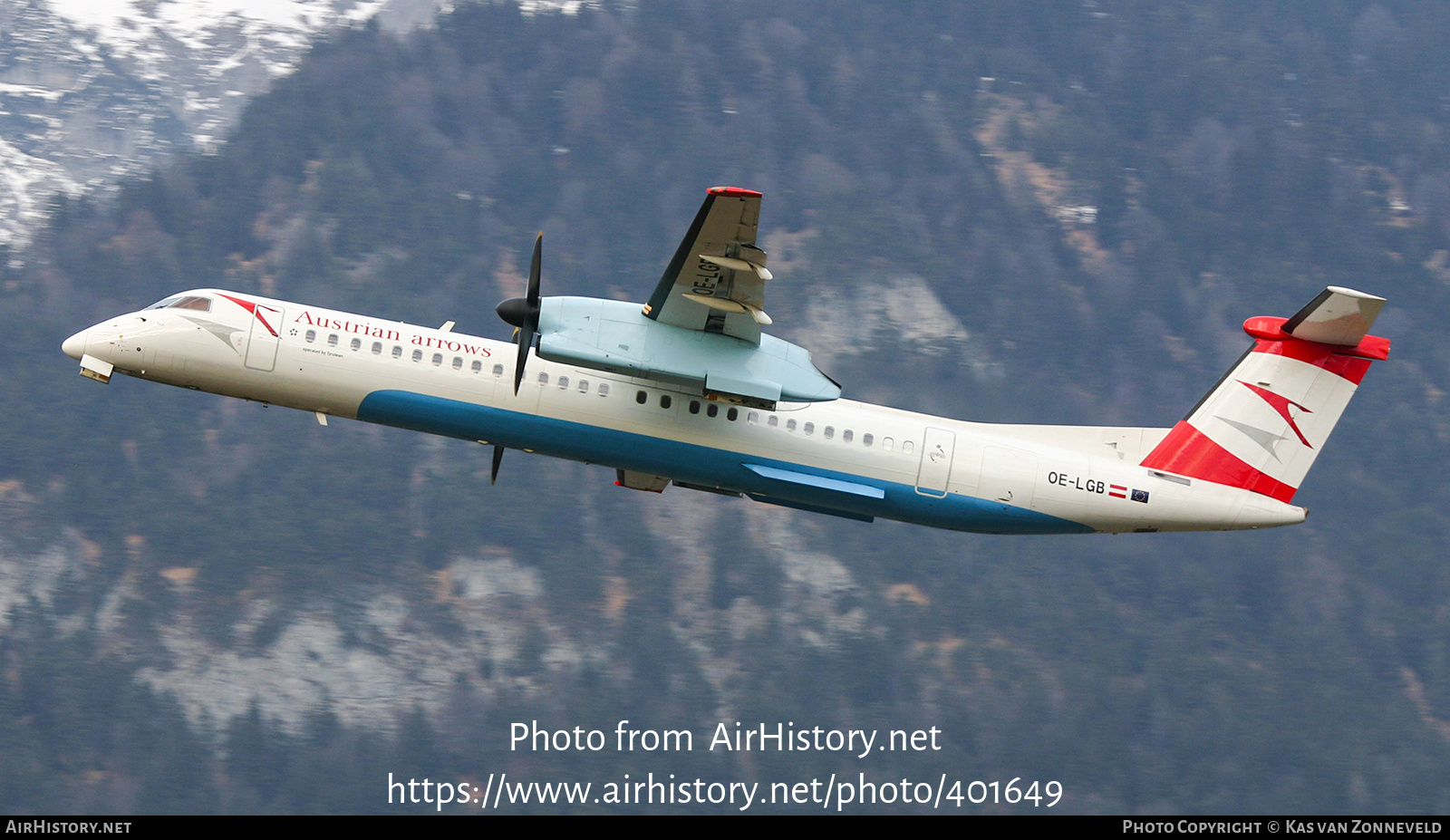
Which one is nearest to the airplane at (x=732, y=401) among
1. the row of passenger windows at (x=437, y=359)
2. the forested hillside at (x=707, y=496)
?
the row of passenger windows at (x=437, y=359)

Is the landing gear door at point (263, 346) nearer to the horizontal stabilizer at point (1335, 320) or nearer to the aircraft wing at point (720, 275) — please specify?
the aircraft wing at point (720, 275)

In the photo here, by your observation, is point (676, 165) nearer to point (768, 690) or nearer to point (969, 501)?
point (768, 690)

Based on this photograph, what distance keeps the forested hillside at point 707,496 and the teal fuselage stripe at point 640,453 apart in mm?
59210

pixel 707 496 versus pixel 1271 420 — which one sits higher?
pixel 1271 420

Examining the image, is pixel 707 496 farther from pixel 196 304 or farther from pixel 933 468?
pixel 196 304

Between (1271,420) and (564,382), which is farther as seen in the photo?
(1271,420)

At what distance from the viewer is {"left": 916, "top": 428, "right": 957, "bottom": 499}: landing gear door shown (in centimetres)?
2759

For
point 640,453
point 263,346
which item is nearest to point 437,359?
point 263,346

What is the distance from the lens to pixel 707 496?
96625 millimetres

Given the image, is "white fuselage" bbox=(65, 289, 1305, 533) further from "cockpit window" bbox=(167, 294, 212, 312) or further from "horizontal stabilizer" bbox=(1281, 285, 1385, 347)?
"horizontal stabilizer" bbox=(1281, 285, 1385, 347)

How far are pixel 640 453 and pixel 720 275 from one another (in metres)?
4.40

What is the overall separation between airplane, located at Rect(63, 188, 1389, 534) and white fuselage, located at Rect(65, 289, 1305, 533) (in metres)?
0.04

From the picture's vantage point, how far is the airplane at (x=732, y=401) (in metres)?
24.8

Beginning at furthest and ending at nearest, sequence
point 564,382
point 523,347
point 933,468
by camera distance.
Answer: point 933,468, point 564,382, point 523,347
